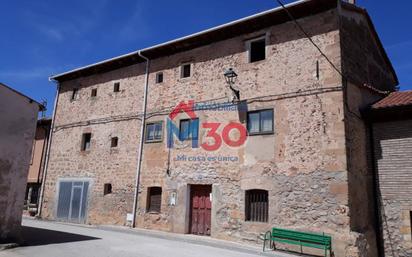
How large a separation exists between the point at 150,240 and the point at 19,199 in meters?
3.66

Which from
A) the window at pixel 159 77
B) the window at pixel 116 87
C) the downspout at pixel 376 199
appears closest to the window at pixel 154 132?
the window at pixel 159 77

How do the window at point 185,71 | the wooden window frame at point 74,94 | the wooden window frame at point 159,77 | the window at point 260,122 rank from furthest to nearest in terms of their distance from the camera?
the wooden window frame at point 74,94 → the wooden window frame at point 159,77 → the window at point 185,71 → the window at point 260,122

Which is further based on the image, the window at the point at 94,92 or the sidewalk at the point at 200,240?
the window at the point at 94,92

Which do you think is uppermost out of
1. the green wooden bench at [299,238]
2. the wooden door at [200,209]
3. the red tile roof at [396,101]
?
the red tile roof at [396,101]

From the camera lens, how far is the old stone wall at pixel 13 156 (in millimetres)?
8289

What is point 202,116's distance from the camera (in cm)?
1248

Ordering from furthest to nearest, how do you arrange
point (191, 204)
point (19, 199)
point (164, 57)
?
point (164, 57) < point (191, 204) < point (19, 199)

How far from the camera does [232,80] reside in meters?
12.2

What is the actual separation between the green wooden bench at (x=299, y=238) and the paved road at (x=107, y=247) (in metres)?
0.86

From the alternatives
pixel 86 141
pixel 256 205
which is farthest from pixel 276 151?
pixel 86 141

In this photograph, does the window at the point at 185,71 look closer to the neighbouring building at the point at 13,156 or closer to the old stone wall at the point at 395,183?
the neighbouring building at the point at 13,156

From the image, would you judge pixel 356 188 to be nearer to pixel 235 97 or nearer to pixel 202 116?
pixel 235 97

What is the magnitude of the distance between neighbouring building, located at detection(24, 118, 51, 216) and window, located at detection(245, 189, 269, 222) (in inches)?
446

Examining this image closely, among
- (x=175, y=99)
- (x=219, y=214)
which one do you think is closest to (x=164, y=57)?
(x=175, y=99)
